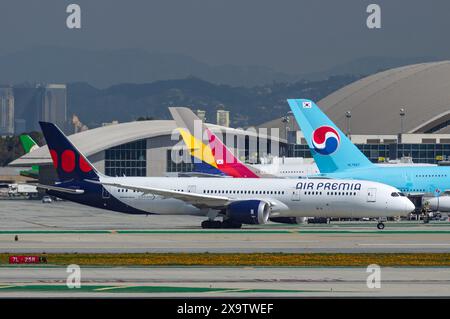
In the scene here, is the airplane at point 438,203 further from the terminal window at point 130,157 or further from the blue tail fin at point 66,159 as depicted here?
the terminal window at point 130,157

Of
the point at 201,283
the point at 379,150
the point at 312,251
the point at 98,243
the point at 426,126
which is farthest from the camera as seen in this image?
the point at 426,126

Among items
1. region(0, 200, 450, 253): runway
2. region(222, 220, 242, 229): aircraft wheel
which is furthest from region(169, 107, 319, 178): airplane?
region(222, 220, 242, 229): aircraft wheel

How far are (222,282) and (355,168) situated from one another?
54.9 metres

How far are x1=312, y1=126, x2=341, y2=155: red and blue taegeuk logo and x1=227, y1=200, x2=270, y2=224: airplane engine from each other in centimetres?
1944

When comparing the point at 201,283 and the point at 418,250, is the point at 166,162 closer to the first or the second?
the point at 418,250

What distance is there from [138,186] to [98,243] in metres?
18.1

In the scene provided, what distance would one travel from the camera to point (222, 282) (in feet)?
124

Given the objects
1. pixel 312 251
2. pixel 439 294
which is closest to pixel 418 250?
pixel 312 251

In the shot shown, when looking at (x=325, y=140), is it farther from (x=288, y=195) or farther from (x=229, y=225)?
(x=229, y=225)

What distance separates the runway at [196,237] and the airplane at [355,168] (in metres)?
9.59

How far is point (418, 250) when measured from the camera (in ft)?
179

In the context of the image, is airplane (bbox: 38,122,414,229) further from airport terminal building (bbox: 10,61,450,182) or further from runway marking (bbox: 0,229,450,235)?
airport terminal building (bbox: 10,61,450,182)

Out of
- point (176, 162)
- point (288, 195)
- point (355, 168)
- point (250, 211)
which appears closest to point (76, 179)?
point (250, 211)

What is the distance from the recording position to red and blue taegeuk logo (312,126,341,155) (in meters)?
93.1
